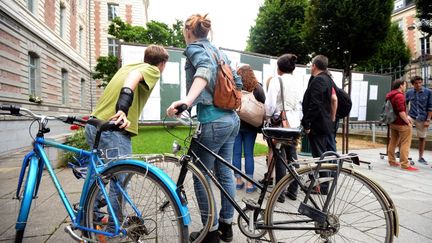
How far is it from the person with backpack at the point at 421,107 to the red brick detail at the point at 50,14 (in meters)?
21.0

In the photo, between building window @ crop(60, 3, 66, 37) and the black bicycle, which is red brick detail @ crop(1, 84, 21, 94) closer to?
building window @ crop(60, 3, 66, 37)

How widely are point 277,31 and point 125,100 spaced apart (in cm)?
2360

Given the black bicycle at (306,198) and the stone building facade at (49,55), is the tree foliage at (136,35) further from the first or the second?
the black bicycle at (306,198)

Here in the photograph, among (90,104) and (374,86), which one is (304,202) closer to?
(374,86)

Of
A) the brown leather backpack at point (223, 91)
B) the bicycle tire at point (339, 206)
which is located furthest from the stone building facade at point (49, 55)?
the bicycle tire at point (339, 206)

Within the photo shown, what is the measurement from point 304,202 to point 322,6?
45.7 ft

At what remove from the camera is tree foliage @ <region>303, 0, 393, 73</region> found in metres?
12.6

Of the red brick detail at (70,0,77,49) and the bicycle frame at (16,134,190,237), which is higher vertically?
the red brick detail at (70,0,77,49)

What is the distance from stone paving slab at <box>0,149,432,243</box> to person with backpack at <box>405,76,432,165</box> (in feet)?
2.79

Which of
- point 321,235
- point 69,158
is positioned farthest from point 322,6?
point 321,235

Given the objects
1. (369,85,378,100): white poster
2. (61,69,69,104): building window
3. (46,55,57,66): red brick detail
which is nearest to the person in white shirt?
(369,85,378,100): white poster

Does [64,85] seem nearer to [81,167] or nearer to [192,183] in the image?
[81,167]

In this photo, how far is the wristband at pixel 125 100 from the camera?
201cm

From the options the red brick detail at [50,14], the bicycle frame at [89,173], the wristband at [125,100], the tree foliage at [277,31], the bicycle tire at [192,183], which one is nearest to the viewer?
the bicycle frame at [89,173]
